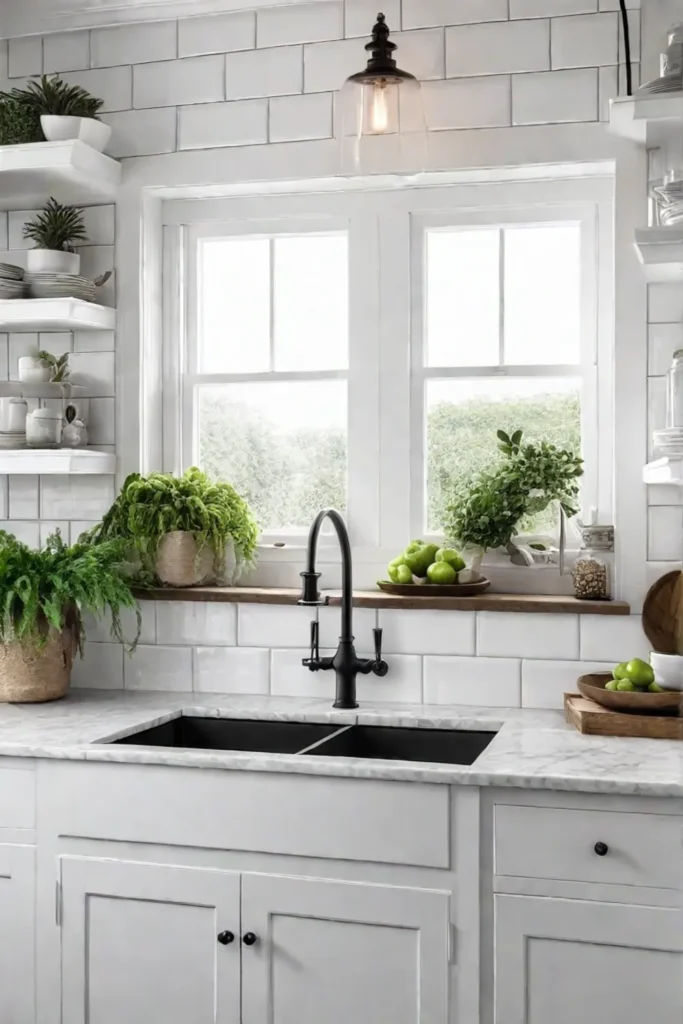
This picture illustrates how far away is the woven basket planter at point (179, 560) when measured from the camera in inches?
109

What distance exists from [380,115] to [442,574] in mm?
1085

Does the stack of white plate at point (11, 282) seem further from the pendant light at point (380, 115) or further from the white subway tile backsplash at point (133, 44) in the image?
the pendant light at point (380, 115)

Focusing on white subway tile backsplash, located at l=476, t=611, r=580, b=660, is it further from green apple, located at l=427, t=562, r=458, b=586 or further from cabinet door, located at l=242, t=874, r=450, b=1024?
cabinet door, located at l=242, t=874, r=450, b=1024

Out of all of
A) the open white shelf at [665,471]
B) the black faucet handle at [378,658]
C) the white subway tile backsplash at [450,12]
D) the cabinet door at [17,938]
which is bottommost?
the cabinet door at [17,938]

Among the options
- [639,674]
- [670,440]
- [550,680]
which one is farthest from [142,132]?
[639,674]

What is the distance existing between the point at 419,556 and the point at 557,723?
0.55 m

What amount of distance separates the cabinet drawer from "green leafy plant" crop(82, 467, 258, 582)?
3.73ft

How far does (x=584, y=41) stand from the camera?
2576mm

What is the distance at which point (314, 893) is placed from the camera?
2002mm

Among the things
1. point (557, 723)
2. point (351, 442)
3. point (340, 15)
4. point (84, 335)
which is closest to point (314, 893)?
point (557, 723)

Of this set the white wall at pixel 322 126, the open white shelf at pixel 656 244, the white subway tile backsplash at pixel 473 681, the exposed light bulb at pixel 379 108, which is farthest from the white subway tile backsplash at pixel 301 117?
the white subway tile backsplash at pixel 473 681

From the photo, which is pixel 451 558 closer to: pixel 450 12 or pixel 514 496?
pixel 514 496

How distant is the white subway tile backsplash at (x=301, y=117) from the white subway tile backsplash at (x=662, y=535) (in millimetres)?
1247

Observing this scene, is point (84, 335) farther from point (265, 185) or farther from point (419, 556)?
point (419, 556)
